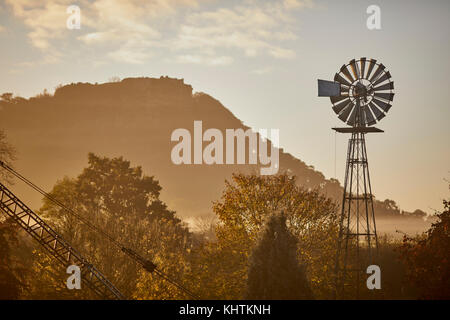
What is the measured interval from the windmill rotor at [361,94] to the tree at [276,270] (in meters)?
11.5

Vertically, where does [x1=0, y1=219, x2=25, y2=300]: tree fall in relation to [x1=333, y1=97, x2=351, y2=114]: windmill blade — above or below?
below

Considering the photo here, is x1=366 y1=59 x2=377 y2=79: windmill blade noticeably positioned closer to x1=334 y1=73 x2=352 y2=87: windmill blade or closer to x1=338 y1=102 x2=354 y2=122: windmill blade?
x1=334 y1=73 x2=352 y2=87: windmill blade

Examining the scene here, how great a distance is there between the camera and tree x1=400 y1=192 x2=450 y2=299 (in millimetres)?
29719

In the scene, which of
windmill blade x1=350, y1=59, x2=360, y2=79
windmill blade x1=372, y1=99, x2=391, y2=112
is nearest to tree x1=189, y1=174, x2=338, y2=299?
windmill blade x1=372, y1=99, x2=391, y2=112

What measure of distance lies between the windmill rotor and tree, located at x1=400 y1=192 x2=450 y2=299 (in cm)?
716

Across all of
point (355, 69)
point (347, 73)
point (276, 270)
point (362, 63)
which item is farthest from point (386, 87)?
point (276, 270)

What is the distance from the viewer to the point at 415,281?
31.9m

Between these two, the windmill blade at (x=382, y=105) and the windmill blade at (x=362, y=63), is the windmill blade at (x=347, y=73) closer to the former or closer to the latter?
the windmill blade at (x=362, y=63)

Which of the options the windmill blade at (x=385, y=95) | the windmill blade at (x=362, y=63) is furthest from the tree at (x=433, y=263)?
the windmill blade at (x=362, y=63)

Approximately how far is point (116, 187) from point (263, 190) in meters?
31.3

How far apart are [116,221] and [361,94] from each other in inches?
1027

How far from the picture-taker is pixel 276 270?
2608 centimetres

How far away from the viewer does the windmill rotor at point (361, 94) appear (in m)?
35.0
